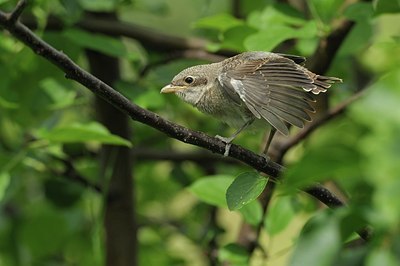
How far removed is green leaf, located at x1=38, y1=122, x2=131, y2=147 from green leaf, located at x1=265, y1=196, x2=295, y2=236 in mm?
477

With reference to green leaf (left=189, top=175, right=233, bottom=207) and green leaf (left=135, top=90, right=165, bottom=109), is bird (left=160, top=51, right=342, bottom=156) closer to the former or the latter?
green leaf (left=135, top=90, right=165, bottom=109)

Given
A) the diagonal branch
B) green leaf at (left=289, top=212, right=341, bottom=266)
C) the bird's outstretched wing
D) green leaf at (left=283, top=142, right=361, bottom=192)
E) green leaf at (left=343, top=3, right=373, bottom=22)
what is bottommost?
the bird's outstretched wing

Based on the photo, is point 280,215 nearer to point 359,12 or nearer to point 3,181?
point 359,12

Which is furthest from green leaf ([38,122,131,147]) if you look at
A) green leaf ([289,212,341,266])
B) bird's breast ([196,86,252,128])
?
green leaf ([289,212,341,266])

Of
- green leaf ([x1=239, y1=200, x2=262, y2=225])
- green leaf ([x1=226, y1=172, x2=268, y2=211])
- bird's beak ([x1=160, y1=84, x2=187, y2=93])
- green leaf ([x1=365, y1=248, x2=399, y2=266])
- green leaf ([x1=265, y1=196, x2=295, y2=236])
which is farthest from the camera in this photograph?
bird's beak ([x1=160, y1=84, x2=187, y2=93])

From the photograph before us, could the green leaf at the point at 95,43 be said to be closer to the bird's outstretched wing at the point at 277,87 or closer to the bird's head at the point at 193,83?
the bird's head at the point at 193,83

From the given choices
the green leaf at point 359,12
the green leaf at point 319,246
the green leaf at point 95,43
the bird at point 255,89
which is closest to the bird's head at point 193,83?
the bird at point 255,89

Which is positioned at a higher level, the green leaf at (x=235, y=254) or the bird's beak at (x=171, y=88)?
the bird's beak at (x=171, y=88)

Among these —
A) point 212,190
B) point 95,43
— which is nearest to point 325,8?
point 212,190

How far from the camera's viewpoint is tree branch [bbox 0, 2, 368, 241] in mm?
1215

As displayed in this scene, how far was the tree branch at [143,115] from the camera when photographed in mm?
1215

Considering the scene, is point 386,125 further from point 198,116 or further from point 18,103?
point 198,116

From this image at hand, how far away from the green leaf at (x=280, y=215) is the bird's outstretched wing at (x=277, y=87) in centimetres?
34

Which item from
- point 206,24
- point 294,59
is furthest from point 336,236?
point 206,24
